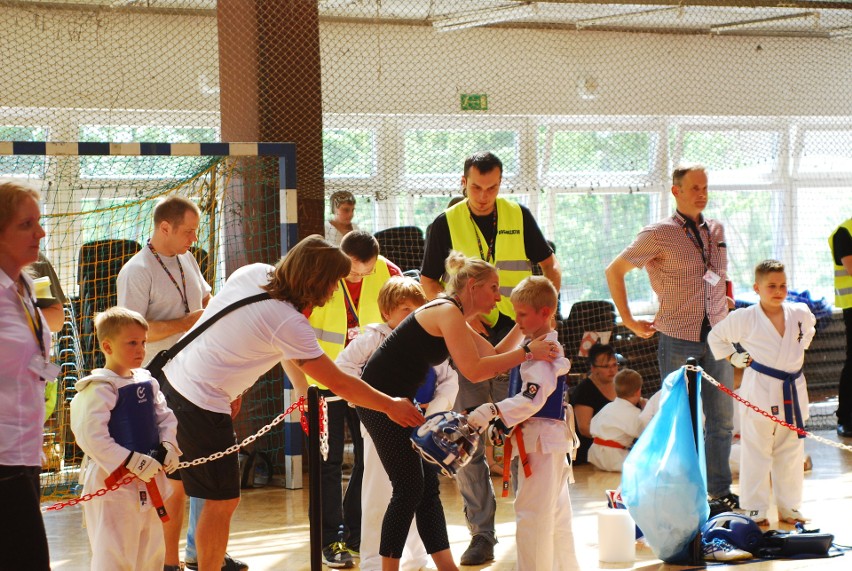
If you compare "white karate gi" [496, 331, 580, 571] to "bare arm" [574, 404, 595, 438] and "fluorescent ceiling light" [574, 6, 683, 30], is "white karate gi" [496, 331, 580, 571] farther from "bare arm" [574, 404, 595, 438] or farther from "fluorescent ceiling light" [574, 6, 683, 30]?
"fluorescent ceiling light" [574, 6, 683, 30]

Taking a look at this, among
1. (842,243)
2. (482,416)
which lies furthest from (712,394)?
(842,243)

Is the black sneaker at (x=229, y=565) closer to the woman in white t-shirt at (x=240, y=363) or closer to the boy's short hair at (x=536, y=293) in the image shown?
the woman in white t-shirt at (x=240, y=363)

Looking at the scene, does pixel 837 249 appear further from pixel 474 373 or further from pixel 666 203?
pixel 474 373

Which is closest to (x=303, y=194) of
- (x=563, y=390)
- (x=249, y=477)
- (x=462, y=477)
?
(x=249, y=477)

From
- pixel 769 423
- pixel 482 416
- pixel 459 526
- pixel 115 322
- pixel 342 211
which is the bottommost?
pixel 459 526

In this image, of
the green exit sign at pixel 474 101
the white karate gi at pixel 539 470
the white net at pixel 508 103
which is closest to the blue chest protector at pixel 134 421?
the white karate gi at pixel 539 470

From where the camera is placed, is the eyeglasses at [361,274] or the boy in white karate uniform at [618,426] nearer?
the eyeglasses at [361,274]

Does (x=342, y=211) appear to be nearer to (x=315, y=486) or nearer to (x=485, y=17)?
(x=485, y=17)

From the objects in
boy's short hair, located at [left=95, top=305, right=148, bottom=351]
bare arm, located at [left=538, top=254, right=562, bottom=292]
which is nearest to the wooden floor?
bare arm, located at [left=538, top=254, right=562, bottom=292]

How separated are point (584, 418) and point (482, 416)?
150 inches

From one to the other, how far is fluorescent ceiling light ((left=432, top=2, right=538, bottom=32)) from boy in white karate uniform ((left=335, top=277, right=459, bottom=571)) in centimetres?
522

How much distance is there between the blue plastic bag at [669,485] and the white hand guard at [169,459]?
78.3 inches

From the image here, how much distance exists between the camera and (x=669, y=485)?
174 inches

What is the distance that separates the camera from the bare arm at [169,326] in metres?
4.29
